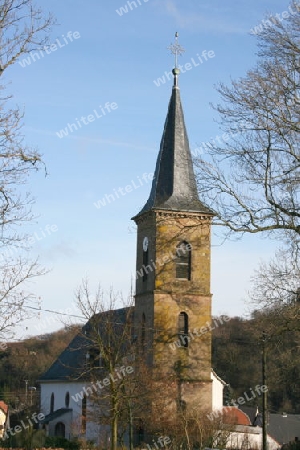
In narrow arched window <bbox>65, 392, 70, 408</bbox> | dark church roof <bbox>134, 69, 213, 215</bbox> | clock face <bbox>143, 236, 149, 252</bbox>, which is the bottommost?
narrow arched window <bbox>65, 392, 70, 408</bbox>

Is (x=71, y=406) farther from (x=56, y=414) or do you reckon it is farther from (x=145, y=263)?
(x=145, y=263)

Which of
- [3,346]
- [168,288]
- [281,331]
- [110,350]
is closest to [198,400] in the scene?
[168,288]

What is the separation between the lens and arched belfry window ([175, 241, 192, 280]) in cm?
3953

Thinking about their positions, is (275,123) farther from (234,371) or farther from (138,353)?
(234,371)

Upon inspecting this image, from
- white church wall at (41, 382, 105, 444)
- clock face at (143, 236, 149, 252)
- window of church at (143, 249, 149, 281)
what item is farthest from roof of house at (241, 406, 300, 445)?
clock face at (143, 236, 149, 252)

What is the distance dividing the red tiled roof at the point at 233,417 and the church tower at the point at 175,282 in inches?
155

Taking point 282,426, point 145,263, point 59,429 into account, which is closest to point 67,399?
point 59,429

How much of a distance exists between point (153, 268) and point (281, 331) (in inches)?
849

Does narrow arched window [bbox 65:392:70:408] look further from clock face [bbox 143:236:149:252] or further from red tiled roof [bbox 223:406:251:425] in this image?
clock face [bbox 143:236:149:252]

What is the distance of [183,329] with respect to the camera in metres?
39.2

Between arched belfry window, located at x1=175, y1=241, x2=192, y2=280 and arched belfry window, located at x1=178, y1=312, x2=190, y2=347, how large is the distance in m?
2.18

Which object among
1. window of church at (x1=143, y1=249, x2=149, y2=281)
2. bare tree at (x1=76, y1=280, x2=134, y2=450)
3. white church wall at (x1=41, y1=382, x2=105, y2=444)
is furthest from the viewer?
white church wall at (x1=41, y1=382, x2=105, y2=444)

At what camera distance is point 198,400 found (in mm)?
37781

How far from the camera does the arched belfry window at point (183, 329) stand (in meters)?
38.9
